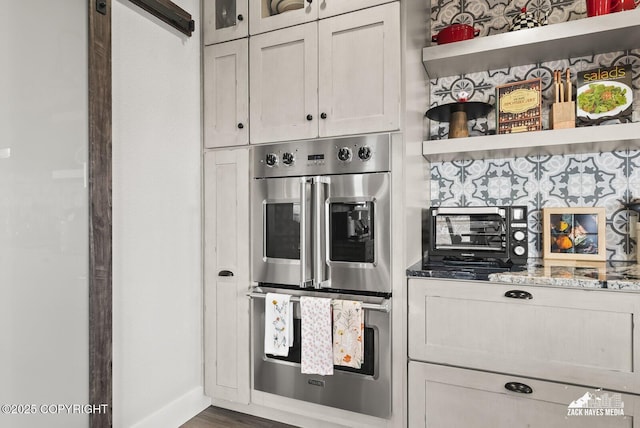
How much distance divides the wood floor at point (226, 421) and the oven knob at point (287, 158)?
1475 mm

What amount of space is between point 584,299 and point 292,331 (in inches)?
54.1

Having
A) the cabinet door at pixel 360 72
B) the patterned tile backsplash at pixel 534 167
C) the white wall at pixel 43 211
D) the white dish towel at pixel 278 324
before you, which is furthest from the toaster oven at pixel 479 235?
the white wall at pixel 43 211

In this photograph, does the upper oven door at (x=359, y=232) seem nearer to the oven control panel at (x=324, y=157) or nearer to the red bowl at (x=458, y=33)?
the oven control panel at (x=324, y=157)

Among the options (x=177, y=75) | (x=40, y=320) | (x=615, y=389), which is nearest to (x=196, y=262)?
(x=40, y=320)

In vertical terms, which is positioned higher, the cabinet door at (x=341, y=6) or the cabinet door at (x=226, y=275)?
the cabinet door at (x=341, y=6)

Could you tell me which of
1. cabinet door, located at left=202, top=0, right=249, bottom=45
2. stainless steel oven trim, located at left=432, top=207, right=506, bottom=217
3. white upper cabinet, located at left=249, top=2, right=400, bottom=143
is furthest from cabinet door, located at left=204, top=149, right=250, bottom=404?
stainless steel oven trim, located at left=432, top=207, right=506, bottom=217

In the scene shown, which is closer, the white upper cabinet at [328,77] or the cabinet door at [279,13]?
the white upper cabinet at [328,77]

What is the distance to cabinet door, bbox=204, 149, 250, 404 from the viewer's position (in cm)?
234

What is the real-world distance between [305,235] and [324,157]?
0.42m

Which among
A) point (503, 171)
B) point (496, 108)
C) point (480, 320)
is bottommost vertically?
point (480, 320)

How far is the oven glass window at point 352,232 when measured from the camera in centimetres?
202

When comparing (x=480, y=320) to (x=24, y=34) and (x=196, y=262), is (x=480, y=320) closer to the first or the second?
(x=196, y=262)

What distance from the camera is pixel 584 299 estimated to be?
1.67 meters

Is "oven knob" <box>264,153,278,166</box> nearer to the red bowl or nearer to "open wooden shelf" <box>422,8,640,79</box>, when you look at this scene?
"open wooden shelf" <box>422,8,640,79</box>
